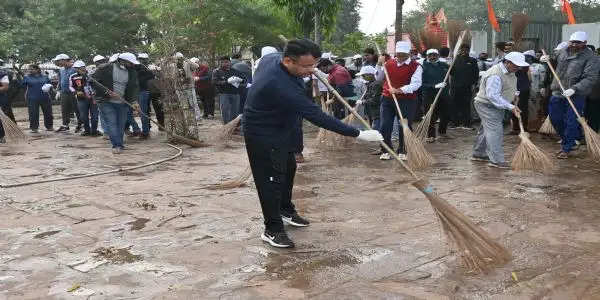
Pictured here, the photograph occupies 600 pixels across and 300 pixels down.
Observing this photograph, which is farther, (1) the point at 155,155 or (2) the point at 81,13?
(2) the point at 81,13

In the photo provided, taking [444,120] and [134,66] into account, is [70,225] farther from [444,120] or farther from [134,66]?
[444,120]

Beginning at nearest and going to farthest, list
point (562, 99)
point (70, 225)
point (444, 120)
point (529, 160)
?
point (70, 225)
point (529, 160)
point (562, 99)
point (444, 120)

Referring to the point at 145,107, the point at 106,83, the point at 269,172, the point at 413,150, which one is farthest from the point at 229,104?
the point at 269,172

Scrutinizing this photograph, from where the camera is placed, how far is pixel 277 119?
4609 mm

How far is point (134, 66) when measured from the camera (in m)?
10.4

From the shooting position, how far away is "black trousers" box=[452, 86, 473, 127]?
38.3ft

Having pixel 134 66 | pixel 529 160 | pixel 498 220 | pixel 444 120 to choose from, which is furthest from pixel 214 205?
pixel 444 120

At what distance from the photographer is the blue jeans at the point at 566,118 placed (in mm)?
8375

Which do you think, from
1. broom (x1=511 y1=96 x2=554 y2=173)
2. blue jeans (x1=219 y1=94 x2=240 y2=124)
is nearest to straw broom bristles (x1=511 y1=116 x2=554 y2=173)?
broom (x1=511 y1=96 x2=554 y2=173)

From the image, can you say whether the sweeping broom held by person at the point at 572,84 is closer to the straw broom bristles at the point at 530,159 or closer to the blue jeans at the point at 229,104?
the straw broom bristles at the point at 530,159

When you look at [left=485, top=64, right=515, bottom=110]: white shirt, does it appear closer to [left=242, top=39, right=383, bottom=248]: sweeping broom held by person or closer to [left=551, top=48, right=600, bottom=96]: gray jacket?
[left=551, top=48, right=600, bottom=96]: gray jacket

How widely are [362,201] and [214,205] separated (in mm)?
1476

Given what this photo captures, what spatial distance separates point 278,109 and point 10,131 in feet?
27.7

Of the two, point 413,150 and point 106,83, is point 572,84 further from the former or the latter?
point 106,83
